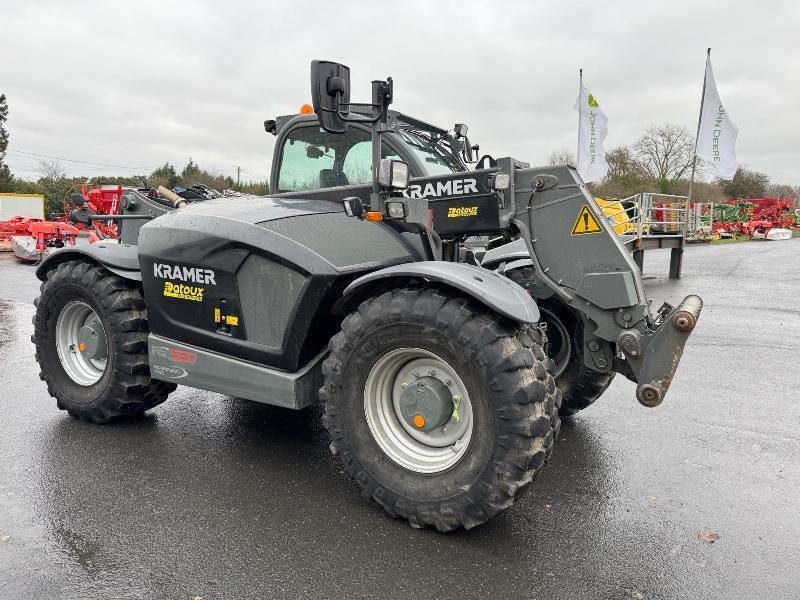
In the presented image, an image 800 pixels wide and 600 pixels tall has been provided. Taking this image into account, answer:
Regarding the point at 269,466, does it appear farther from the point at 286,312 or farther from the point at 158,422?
the point at 158,422

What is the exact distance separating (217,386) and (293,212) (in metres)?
1.16

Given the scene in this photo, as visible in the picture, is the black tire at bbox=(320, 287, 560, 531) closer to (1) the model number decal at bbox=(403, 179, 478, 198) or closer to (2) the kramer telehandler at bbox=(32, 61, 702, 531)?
(2) the kramer telehandler at bbox=(32, 61, 702, 531)

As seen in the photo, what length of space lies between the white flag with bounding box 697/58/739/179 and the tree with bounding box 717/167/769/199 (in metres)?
37.7

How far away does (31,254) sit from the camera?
17.4 metres

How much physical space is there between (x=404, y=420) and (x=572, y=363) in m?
1.67

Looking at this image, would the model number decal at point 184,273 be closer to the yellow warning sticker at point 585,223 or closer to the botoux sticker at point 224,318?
the botoux sticker at point 224,318

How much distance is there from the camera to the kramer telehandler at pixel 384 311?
2.93 m

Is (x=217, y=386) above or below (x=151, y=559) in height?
above

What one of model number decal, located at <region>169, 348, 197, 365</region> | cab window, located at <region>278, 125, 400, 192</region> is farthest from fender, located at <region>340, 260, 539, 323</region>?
model number decal, located at <region>169, 348, 197, 365</region>

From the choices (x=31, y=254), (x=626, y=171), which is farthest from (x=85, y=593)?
(x=626, y=171)

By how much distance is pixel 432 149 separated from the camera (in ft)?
16.0

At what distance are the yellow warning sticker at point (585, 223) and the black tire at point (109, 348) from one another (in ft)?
9.75

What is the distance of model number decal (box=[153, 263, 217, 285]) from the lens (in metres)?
3.83

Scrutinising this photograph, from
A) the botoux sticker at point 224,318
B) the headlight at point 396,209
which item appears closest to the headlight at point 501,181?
the headlight at point 396,209
